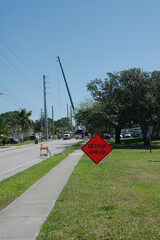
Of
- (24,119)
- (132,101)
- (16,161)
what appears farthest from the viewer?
(24,119)

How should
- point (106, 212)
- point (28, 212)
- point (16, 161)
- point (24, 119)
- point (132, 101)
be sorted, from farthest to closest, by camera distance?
point (24, 119), point (132, 101), point (16, 161), point (28, 212), point (106, 212)

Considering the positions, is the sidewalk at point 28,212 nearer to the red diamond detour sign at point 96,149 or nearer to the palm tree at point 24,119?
the red diamond detour sign at point 96,149

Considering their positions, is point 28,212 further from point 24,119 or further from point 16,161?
point 24,119

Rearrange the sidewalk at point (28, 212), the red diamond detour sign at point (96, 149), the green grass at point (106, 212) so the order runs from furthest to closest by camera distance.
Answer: the red diamond detour sign at point (96, 149) < the sidewalk at point (28, 212) < the green grass at point (106, 212)

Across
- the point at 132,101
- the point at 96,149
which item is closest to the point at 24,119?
the point at 132,101

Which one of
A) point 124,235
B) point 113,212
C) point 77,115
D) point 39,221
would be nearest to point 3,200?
point 39,221

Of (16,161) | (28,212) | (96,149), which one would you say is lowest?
(28,212)

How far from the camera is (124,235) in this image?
16.1 ft

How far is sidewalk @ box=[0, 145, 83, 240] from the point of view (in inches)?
205

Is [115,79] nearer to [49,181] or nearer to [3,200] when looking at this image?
[49,181]

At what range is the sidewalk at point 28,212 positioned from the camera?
17.1ft

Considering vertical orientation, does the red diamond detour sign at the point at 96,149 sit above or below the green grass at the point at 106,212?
above

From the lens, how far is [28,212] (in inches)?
261

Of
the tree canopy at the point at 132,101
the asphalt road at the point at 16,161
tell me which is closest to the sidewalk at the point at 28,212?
the asphalt road at the point at 16,161
